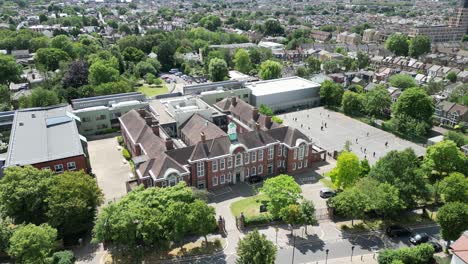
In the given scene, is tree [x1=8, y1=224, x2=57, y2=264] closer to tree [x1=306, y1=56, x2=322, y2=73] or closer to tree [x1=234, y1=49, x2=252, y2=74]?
tree [x1=234, y1=49, x2=252, y2=74]

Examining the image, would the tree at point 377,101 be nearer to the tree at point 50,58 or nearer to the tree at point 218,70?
the tree at point 218,70

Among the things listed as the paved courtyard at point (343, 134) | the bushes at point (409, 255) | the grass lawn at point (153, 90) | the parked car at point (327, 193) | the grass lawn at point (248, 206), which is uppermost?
the bushes at point (409, 255)

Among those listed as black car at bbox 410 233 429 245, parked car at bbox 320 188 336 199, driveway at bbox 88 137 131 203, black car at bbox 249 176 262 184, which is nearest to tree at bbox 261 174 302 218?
parked car at bbox 320 188 336 199

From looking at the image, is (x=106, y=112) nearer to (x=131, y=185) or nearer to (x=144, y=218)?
(x=131, y=185)

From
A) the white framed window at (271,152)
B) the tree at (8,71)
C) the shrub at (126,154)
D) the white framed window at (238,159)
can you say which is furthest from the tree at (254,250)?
the tree at (8,71)

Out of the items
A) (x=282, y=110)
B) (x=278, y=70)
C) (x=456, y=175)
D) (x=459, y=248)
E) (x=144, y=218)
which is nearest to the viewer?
(x=459, y=248)

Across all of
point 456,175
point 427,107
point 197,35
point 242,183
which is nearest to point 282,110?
point 427,107
